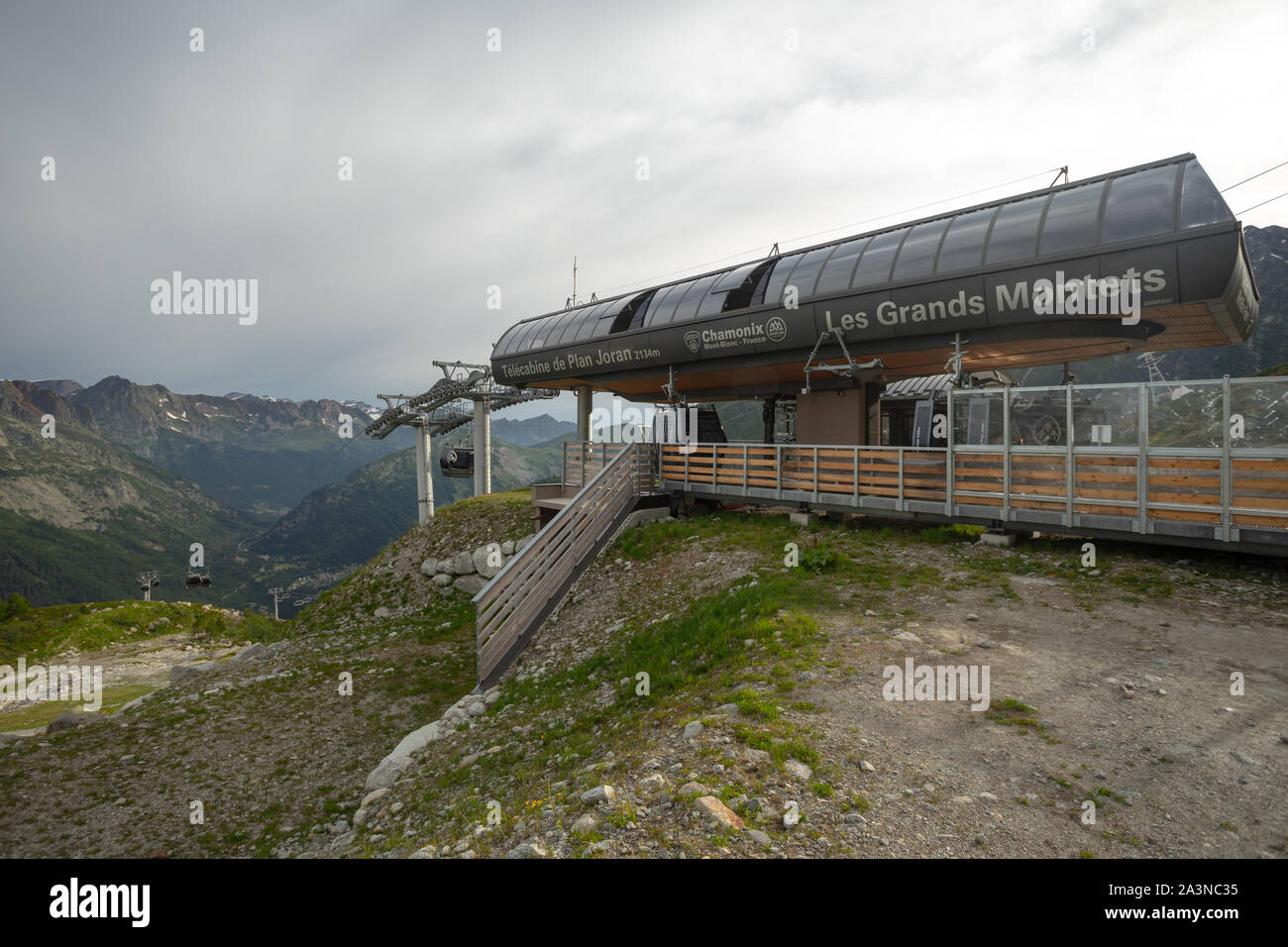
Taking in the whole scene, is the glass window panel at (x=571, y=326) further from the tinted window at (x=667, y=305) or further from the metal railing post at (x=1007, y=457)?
the metal railing post at (x=1007, y=457)

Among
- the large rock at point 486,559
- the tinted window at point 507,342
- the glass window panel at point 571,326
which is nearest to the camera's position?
the large rock at point 486,559

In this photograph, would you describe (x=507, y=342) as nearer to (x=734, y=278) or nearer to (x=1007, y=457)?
(x=734, y=278)

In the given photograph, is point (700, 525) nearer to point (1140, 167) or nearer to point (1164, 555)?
point (1164, 555)

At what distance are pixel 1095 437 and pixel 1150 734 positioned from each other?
25.5 feet

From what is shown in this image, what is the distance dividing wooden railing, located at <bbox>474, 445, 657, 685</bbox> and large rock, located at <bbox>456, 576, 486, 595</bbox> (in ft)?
19.8

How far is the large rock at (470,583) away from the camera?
2166 cm

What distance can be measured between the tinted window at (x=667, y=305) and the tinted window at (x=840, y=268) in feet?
18.2

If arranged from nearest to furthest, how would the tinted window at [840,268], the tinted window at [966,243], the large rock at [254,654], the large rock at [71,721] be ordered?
the large rock at [71,721], the tinted window at [966,243], the tinted window at [840,268], the large rock at [254,654]

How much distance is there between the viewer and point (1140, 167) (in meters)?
12.6

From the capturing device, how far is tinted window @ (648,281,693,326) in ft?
68.1

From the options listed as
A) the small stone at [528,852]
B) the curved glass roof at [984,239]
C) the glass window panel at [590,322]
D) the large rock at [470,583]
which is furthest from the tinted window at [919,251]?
the large rock at [470,583]

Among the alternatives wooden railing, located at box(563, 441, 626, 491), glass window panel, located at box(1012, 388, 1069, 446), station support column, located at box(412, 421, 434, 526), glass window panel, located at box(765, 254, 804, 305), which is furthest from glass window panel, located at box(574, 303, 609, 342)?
station support column, located at box(412, 421, 434, 526)

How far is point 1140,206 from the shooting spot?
11.9 metres

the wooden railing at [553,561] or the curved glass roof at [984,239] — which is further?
the wooden railing at [553,561]
